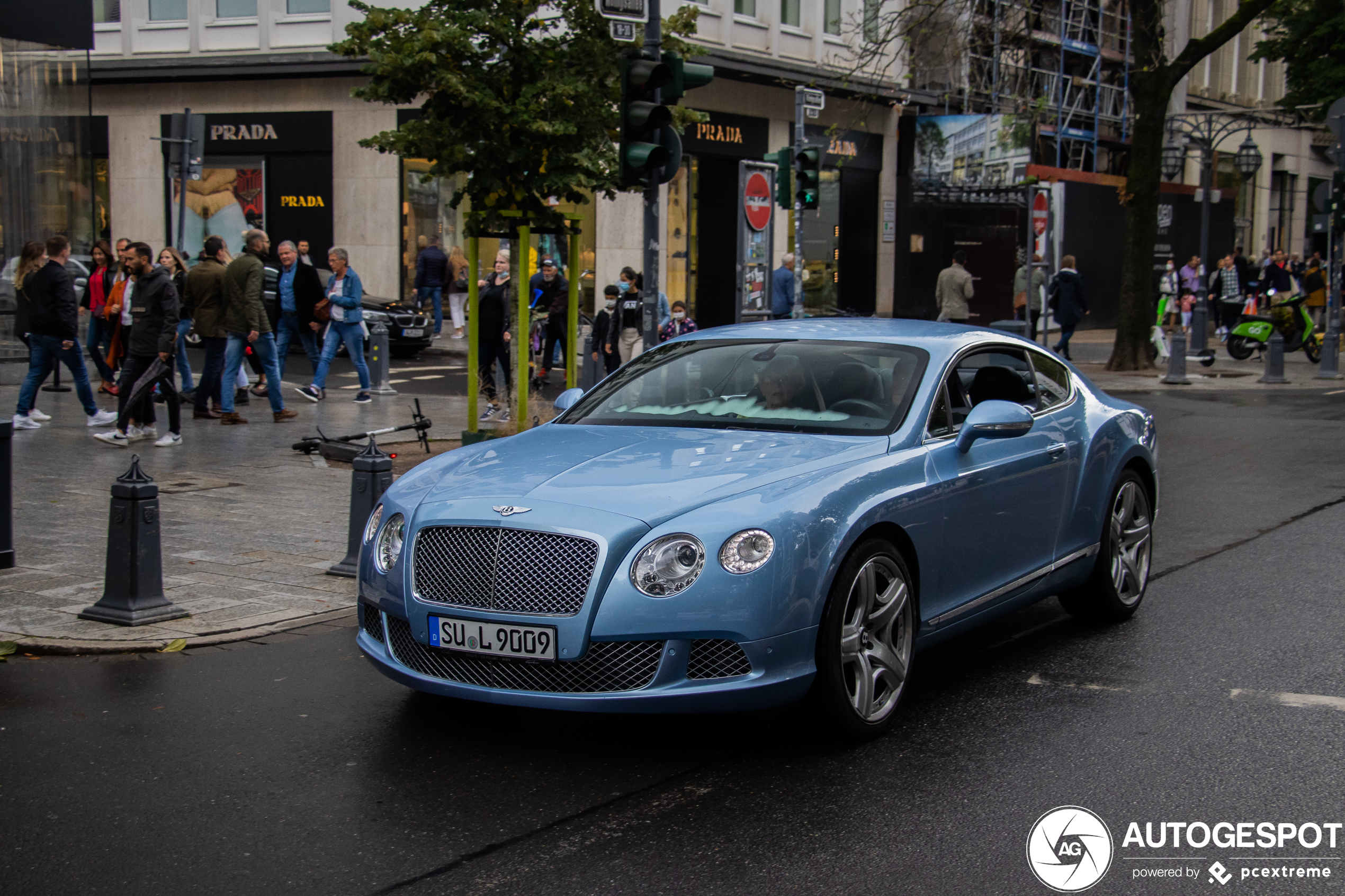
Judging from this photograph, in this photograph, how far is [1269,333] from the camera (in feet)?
84.7

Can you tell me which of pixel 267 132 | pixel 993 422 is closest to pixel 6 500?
pixel 993 422

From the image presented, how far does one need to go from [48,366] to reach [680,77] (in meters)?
7.36

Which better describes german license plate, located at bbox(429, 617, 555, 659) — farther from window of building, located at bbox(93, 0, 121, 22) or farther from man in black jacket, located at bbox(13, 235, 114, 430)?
window of building, located at bbox(93, 0, 121, 22)

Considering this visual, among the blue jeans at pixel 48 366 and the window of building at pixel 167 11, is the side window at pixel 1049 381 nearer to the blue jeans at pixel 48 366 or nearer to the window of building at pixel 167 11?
the blue jeans at pixel 48 366

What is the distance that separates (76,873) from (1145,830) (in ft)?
9.83

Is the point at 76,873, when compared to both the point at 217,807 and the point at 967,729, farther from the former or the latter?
the point at 967,729

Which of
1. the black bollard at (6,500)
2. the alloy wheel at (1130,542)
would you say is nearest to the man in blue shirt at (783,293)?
the alloy wheel at (1130,542)

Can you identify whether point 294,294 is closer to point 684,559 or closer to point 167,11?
point 684,559

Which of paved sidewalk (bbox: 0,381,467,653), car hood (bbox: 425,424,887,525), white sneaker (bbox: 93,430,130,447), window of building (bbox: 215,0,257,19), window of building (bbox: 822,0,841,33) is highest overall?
window of building (bbox: 822,0,841,33)

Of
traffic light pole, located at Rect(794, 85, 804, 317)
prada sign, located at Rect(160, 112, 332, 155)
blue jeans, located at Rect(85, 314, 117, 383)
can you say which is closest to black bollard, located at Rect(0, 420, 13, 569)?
blue jeans, located at Rect(85, 314, 117, 383)

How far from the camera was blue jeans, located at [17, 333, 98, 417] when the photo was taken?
44.3 feet

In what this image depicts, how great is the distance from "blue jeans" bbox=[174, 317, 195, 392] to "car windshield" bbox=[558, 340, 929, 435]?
31.0ft

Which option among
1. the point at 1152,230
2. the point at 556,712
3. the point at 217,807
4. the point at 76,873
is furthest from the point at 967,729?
the point at 1152,230

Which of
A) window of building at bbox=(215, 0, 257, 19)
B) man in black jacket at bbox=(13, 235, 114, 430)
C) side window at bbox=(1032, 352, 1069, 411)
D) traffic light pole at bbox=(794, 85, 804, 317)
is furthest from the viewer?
window of building at bbox=(215, 0, 257, 19)
